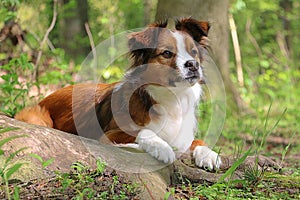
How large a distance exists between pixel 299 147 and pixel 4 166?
452 cm

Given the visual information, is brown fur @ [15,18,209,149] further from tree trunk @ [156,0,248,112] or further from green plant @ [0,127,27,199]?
tree trunk @ [156,0,248,112]

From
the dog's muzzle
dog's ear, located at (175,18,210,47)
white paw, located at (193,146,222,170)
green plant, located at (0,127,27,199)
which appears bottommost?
white paw, located at (193,146,222,170)

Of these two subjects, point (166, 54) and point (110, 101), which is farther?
point (110, 101)

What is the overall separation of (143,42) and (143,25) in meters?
7.55

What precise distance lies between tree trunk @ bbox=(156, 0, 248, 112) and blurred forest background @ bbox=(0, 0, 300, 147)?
16mm

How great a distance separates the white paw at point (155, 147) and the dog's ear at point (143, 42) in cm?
85

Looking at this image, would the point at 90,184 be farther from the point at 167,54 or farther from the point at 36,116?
the point at 36,116

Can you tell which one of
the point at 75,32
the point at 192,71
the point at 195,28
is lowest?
the point at 75,32

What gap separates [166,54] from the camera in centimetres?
437

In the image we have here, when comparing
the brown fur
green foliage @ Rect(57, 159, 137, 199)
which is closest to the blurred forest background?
the brown fur

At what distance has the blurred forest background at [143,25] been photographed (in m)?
6.64

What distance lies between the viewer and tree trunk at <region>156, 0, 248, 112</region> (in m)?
7.06

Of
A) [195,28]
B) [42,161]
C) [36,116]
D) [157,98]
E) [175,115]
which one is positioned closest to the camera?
[42,161]

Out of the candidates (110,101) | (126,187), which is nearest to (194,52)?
(110,101)
